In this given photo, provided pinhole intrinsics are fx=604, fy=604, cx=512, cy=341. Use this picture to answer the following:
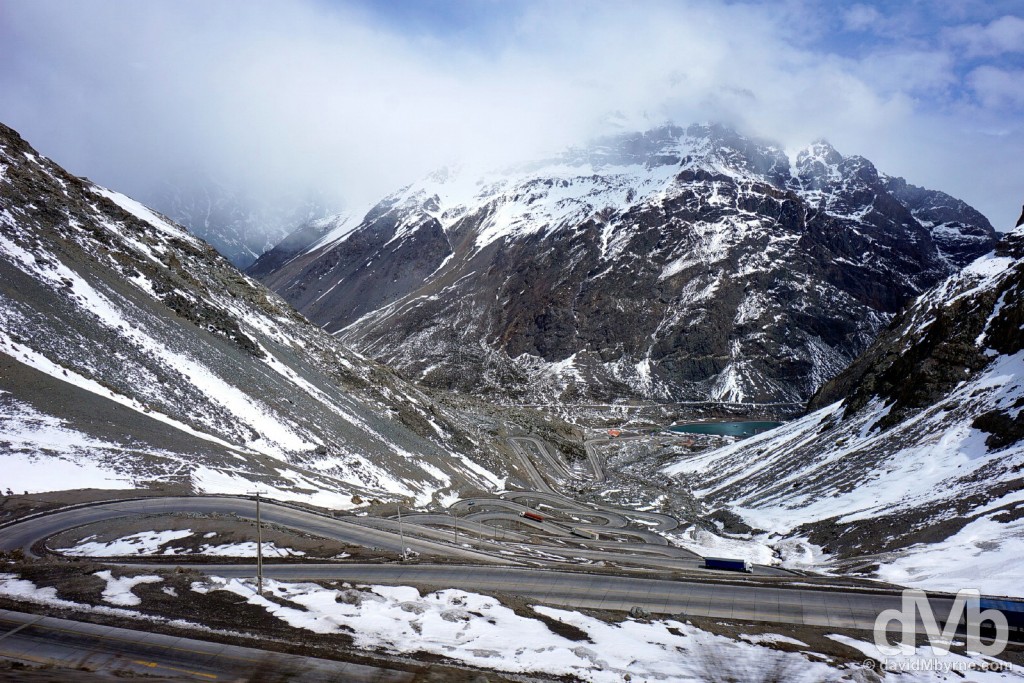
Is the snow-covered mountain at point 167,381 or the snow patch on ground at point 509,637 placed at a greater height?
the snow-covered mountain at point 167,381

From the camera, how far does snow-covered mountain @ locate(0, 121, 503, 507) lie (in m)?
52.7

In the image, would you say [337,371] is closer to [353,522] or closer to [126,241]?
[126,241]

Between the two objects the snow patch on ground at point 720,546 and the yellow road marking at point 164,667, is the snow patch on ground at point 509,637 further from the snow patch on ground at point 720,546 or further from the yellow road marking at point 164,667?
the snow patch on ground at point 720,546

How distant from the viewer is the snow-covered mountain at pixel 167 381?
5272 cm

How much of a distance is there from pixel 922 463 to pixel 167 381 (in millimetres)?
78395

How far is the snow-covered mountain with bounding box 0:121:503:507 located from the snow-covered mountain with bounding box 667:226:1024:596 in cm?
4075

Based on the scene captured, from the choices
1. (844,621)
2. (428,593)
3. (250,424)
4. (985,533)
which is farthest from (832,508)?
(250,424)

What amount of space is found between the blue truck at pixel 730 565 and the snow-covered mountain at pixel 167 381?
3312cm

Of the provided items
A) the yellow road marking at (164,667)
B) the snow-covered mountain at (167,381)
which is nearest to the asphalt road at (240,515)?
the snow-covered mountain at (167,381)

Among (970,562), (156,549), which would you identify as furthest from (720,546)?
(156,549)

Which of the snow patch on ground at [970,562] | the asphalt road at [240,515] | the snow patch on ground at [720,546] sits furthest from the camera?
the snow patch on ground at [720,546]

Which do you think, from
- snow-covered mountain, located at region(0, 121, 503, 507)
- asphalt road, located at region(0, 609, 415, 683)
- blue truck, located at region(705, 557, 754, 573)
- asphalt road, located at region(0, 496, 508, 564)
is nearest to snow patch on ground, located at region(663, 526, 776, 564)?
blue truck, located at region(705, 557, 754, 573)

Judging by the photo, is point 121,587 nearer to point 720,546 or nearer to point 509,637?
point 509,637

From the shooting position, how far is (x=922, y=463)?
188 feet
